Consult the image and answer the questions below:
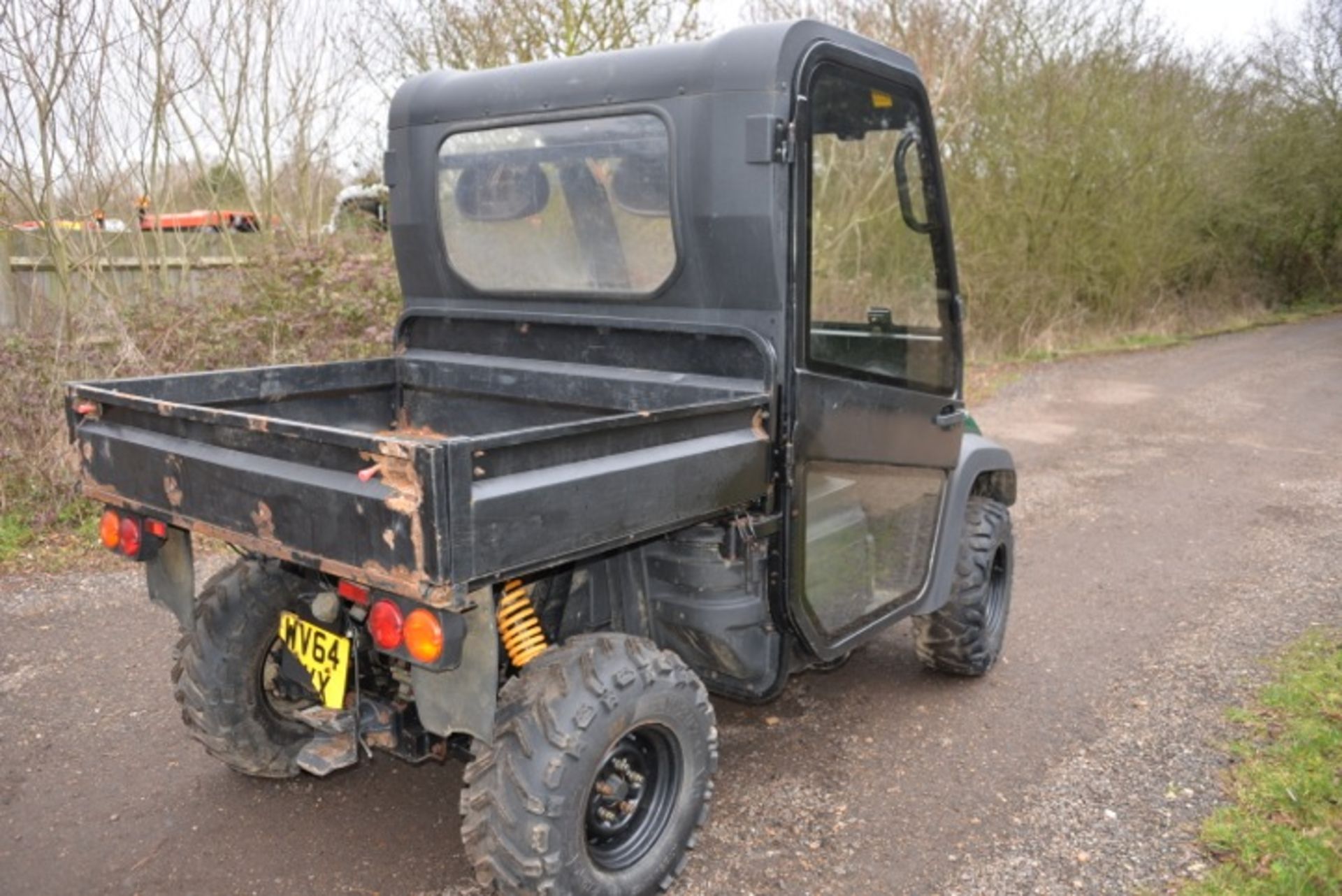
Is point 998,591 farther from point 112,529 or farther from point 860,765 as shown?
point 112,529

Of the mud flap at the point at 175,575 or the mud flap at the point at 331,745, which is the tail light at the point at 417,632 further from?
the mud flap at the point at 175,575

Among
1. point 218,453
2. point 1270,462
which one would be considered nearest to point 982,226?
point 1270,462

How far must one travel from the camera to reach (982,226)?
1391cm

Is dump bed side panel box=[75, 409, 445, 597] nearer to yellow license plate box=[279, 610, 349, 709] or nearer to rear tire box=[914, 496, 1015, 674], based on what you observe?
yellow license plate box=[279, 610, 349, 709]

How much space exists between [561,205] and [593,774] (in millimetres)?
1694

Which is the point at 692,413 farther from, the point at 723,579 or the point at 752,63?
the point at 752,63

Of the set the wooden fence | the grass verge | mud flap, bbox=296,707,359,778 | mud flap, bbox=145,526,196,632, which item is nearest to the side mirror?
mud flap, bbox=145,526,196,632

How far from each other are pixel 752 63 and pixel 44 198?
18.3ft

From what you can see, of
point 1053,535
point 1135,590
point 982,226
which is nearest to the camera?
point 1135,590

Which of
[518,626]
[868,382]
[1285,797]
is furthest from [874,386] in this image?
[1285,797]

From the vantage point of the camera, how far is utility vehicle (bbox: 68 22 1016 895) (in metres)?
2.30

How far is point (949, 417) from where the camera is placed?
11.8 feet

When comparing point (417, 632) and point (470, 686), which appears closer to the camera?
point (417, 632)

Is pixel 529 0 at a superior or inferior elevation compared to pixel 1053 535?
superior
